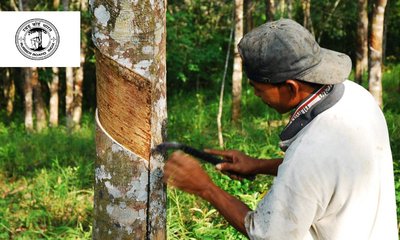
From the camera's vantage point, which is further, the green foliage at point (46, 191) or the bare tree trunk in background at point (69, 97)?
the bare tree trunk in background at point (69, 97)

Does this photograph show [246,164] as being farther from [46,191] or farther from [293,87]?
[46,191]

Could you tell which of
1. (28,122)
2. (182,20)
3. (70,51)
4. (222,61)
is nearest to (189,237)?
(70,51)

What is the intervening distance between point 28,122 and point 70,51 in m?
8.07

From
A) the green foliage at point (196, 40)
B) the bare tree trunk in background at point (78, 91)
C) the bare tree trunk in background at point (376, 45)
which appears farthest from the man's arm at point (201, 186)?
the green foliage at point (196, 40)

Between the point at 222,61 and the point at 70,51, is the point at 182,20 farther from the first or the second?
the point at 70,51

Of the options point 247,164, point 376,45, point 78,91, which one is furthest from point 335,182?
point 78,91

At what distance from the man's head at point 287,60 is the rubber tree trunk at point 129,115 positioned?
0.41 metres

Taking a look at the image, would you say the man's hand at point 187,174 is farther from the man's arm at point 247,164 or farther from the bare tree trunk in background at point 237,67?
the bare tree trunk in background at point 237,67

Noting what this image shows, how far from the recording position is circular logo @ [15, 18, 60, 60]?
357 cm

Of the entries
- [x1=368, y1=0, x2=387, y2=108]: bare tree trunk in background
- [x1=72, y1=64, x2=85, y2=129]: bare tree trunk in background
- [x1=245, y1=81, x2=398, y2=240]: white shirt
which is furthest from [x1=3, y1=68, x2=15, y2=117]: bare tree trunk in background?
[x1=245, y1=81, x2=398, y2=240]: white shirt

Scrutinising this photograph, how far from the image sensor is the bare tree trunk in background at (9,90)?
54.1 ft

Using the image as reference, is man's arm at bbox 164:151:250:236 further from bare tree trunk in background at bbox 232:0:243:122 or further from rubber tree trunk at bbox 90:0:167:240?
bare tree trunk in background at bbox 232:0:243:122

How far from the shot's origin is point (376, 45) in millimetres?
6391

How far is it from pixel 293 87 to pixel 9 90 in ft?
53.3
